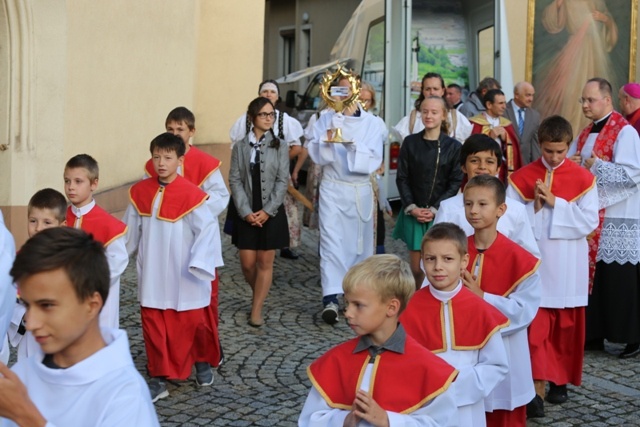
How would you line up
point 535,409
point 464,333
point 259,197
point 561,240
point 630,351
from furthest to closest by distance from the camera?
point 259,197 → point 630,351 → point 561,240 → point 535,409 → point 464,333

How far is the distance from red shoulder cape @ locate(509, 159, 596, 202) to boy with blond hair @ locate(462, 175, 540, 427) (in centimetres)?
155

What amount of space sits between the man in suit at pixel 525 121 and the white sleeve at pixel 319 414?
25.9ft

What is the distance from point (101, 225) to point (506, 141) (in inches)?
207

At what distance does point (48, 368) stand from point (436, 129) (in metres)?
6.81

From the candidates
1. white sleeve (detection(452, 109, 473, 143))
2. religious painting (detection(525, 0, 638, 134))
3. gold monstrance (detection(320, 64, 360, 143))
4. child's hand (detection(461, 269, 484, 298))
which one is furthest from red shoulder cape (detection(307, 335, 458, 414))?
religious painting (detection(525, 0, 638, 134))

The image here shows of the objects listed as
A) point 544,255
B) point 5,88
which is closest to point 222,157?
point 5,88

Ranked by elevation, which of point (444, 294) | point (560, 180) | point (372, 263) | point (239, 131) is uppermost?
point (239, 131)

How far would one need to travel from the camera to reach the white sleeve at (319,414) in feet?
14.3

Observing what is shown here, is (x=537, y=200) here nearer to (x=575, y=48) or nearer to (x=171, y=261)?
(x=171, y=261)

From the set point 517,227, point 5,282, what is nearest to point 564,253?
point 517,227

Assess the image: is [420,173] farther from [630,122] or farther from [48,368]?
[48,368]

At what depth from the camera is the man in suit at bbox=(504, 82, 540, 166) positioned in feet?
39.7

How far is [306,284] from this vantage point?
38.9ft

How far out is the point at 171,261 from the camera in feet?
25.4
